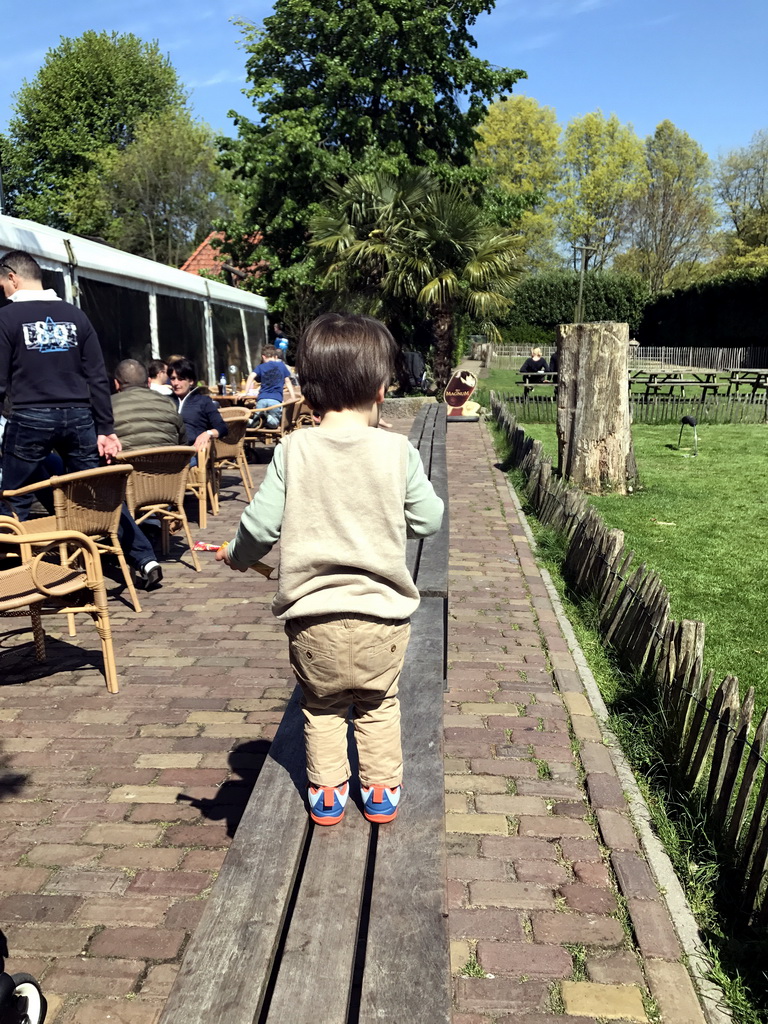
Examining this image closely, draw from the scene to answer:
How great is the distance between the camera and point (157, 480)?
614cm

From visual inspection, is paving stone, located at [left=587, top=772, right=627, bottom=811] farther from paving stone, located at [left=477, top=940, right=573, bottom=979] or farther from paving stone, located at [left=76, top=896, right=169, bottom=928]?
paving stone, located at [left=76, top=896, right=169, bottom=928]

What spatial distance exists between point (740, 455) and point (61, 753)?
39.4ft

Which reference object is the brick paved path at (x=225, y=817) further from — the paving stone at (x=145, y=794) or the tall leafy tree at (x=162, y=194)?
the tall leafy tree at (x=162, y=194)

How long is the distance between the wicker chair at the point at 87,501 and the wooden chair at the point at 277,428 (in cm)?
581

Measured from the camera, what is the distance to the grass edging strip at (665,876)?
238cm

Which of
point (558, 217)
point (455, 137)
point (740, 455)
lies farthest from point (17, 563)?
point (558, 217)

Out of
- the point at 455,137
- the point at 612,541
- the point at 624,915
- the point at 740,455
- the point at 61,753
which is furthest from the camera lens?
the point at 455,137

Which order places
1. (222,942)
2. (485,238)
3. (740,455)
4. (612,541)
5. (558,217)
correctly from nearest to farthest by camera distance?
→ (222,942)
(612,541)
(740,455)
(485,238)
(558,217)

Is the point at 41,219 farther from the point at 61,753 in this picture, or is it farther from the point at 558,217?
the point at 61,753

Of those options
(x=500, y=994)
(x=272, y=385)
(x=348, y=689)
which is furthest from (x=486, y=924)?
(x=272, y=385)

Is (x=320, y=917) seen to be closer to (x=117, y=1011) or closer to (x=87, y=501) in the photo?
(x=117, y=1011)

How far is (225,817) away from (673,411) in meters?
16.6

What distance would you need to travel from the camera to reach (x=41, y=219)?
5022cm

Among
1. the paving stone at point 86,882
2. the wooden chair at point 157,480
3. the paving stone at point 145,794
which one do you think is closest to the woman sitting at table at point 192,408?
the wooden chair at point 157,480
